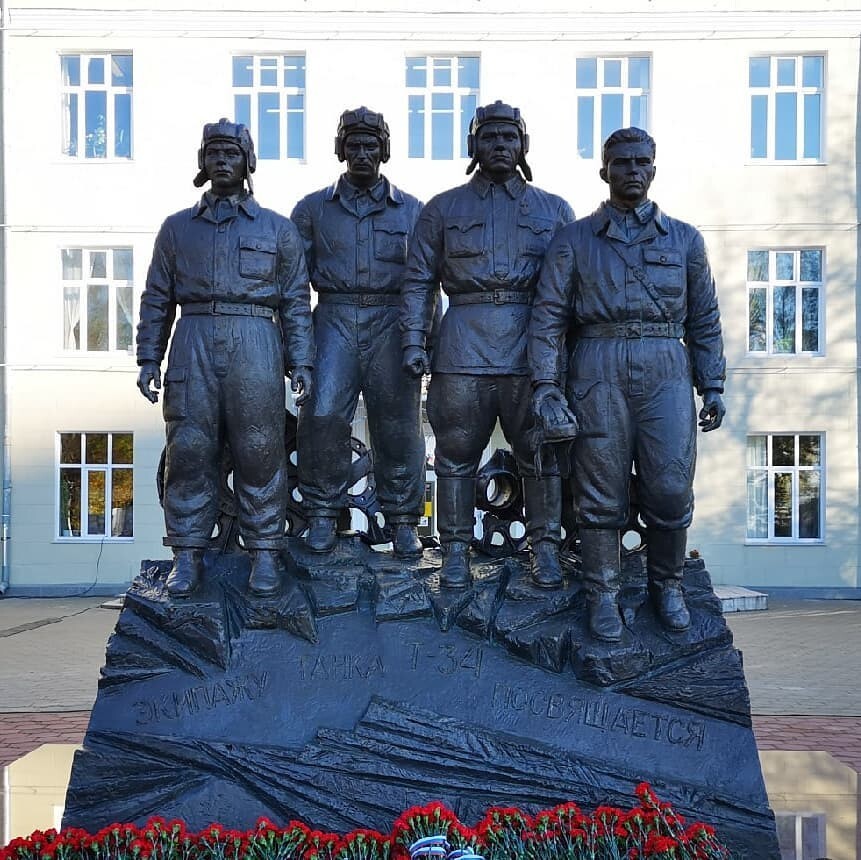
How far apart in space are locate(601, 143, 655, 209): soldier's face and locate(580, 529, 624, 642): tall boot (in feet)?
4.47

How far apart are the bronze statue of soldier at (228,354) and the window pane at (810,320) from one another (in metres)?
12.0

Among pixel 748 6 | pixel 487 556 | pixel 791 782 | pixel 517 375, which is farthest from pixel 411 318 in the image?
pixel 748 6

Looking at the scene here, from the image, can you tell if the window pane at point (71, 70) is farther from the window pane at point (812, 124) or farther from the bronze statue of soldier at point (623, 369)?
the bronze statue of soldier at point (623, 369)

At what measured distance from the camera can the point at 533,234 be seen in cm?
474

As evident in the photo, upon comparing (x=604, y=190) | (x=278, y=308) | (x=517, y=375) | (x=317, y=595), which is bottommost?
(x=317, y=595)

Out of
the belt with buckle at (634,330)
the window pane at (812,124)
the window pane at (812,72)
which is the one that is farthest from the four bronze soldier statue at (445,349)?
the window pane at (812,72)

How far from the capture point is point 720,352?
4.62 metres

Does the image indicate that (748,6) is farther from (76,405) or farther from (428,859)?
(428,859)

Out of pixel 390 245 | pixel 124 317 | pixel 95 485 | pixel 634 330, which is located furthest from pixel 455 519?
pixel 124 317

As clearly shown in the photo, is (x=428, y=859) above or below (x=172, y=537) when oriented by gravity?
below

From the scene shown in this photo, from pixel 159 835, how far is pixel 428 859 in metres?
0.93

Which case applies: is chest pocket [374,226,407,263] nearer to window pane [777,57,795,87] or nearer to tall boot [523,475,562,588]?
tall boot [523,475,562,588]

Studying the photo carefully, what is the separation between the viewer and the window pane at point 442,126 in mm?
15109

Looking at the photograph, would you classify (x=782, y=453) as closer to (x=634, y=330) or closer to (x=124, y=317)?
(x=124, y=317)
